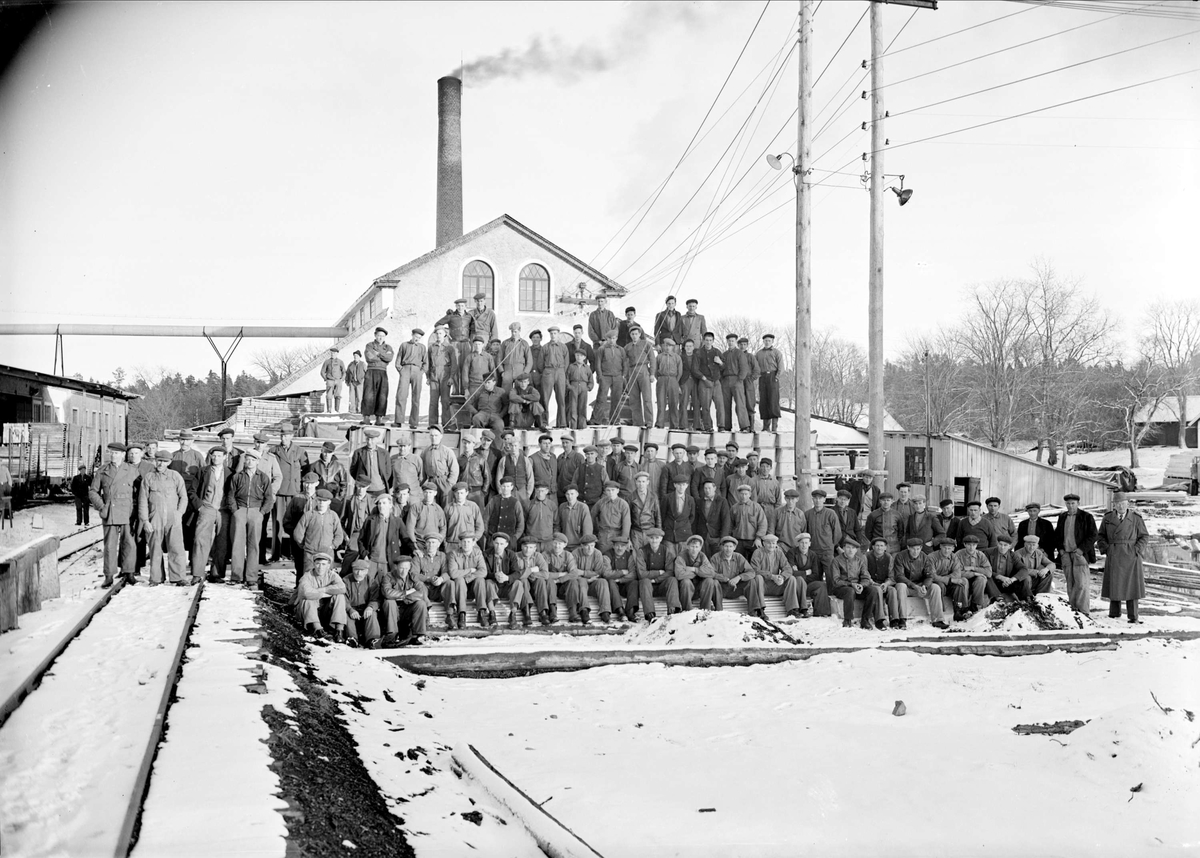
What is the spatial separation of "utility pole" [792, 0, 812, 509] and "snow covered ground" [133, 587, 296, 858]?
824 cm

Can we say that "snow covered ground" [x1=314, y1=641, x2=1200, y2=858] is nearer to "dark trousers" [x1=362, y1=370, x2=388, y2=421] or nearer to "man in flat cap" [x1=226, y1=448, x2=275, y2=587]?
"man in flat cap" [x1=226, y1=448, x2=275, y2=587]

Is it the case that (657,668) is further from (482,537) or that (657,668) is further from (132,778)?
(132,778)

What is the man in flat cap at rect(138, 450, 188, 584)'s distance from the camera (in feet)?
35.7

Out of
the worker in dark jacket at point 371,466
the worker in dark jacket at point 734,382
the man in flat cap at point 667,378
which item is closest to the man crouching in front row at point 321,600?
the worker in dark jacket at point 371,466

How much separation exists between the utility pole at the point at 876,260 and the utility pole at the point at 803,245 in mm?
886

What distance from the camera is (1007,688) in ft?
29.9

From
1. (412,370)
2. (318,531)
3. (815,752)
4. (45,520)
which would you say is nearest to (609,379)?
(412,370)

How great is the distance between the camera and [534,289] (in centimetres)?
2720

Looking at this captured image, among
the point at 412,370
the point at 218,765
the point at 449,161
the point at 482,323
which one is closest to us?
the point at 218,765

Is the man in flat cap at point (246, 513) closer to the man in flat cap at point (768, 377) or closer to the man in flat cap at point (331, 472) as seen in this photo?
the man in flat cap at point (331, 472)

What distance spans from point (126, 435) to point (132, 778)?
2986 centimetres

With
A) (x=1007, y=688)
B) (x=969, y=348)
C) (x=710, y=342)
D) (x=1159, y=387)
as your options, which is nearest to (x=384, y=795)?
(x=1007, y=688)

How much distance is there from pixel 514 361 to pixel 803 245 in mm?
4825

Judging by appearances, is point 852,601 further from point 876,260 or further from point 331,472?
point 331,472
